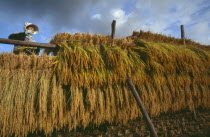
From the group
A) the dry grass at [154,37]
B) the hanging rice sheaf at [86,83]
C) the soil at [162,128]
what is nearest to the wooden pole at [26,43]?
the hanging rice sheaf at [86,83]

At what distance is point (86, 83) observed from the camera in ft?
8.88

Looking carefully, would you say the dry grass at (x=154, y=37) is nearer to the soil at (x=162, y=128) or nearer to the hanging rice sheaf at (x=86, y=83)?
the hanging rice sheaf at (x=86, y=83)

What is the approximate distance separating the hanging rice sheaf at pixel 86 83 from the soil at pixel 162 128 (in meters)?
0.42

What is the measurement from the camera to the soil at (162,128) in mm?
3148

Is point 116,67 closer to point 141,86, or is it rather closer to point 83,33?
point 141,86

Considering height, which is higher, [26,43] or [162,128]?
[26,43]

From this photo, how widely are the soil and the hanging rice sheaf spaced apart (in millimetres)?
421

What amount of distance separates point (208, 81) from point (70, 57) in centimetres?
398

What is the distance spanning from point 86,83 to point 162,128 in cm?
215

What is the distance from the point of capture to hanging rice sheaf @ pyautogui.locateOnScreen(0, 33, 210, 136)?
2361mm

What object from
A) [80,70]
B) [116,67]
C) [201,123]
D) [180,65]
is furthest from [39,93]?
[201,123]

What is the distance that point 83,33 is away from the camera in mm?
3150

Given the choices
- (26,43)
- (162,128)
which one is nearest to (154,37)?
(162,128)

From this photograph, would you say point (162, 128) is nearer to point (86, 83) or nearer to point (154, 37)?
point (86, 83)
